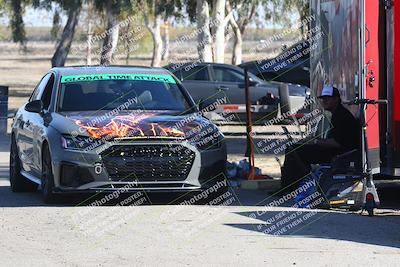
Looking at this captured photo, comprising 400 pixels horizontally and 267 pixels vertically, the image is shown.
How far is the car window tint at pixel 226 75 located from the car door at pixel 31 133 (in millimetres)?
13205

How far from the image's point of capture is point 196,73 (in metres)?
26.8

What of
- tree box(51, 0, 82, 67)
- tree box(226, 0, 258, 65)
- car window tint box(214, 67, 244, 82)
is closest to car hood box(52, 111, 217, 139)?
car window tint box(214, 67, 244, 82)

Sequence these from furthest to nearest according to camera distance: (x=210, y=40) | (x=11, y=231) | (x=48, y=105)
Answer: (x=210, y=40)
(x=48, y=105)
(x=11, y=231)

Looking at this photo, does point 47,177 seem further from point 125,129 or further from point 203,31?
point 203,31

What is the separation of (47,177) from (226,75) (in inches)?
602

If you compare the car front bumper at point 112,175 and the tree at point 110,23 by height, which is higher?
the car front bumper at point 112,175

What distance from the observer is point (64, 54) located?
40250mm

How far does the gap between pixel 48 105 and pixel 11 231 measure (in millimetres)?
2935

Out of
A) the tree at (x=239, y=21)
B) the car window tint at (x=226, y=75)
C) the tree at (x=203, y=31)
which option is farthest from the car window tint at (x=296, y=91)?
the tree at (x=239, y=21)

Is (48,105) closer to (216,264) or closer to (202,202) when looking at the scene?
(202,202)

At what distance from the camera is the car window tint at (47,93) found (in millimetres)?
13172

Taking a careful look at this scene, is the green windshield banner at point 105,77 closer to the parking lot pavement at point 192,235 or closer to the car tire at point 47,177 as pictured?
the car tire at point 47,177

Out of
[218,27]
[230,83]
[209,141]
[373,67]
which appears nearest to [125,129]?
[209,141]

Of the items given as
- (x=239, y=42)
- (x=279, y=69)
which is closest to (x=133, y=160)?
(x=279, y=69)
